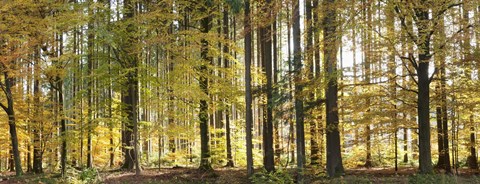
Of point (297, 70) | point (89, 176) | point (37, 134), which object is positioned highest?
point (297, 70)

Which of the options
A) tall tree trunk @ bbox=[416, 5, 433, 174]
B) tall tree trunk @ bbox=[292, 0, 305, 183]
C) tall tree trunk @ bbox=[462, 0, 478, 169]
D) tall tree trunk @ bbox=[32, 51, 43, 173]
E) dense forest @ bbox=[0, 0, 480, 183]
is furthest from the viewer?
tall tree trunk @ bbox=[32, 51, 43, 173]

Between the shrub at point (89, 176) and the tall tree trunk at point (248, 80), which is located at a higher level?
the tall tree trunk at point (248, 80)

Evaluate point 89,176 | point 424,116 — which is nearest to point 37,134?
point 89,176

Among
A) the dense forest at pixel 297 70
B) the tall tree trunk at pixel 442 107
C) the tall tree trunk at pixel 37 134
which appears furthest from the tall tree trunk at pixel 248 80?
the tall tree trunk at pixel 37 134

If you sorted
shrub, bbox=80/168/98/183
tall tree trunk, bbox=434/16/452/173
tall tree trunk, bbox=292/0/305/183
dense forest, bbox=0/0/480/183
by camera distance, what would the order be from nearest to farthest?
1. tall tree trunk, bbox=434/16/452/173
2. dense forest, bbox=0/0/480/183
3. tall tree trunk, bbox=292/0/305/183
4. shrub, bbox=80/168/98/183

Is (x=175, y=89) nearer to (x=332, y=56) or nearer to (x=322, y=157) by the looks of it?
(x=332, y=56)

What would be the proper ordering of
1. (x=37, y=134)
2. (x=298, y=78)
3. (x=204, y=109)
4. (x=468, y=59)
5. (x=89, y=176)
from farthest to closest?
(x=37, y=134)
(x=204, y=109)
(x=298, y=78)
(x=89, y=176)
(x=468, y=59)

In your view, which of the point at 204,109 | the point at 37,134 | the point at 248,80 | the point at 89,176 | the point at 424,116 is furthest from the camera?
the point at 37,134

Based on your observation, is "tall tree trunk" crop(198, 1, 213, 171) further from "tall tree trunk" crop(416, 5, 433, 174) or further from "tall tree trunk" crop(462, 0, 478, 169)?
"tall tree trunk" crop(462, 0, 478, 169)

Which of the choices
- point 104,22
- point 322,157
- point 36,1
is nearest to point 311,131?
point 322,157

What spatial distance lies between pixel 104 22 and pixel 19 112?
6.34m

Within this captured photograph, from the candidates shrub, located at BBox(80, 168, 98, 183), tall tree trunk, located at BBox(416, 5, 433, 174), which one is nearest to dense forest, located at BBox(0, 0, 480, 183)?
tall tree trunk, located at BBox(416, 5, 433, 174)

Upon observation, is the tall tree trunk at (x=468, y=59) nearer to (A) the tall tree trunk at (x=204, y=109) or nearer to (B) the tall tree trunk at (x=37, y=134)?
(A) the tall tree trunk at (x=204, y=109)

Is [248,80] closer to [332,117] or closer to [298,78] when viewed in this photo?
[298,78]
